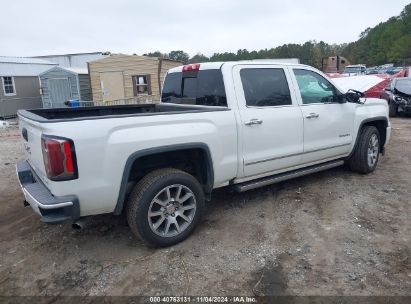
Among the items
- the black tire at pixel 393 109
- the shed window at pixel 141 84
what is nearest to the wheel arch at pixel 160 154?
the black tire at pixel 393 109

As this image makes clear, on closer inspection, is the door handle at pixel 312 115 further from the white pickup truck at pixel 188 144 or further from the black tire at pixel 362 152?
the black tire at pixel 362 152

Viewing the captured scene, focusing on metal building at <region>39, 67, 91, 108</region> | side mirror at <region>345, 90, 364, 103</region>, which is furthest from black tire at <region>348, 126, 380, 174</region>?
metal building at <region>39, 67, 91, 108</region>

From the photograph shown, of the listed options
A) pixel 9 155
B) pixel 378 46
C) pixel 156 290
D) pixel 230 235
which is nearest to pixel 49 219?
pixel 156 290

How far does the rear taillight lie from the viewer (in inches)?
113

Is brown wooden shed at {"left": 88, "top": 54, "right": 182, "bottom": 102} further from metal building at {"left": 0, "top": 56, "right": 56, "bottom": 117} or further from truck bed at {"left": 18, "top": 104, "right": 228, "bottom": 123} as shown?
truck bed at {"left": 18, "top": 104, "right": 228, "bottom": 123}

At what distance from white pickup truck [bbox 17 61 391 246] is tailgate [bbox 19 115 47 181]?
14 mm

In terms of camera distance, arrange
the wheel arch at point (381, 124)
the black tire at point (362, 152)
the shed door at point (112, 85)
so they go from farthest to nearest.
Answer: the shed door at point (112, 85), the wheel arch at point (381, 124), the black tire at point (362, 152)

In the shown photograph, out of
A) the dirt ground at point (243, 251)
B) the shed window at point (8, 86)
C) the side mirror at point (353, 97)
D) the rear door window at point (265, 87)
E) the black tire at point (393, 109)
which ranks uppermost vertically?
the shed window at point (8, 86)

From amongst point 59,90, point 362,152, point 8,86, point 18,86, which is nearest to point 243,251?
point 362,152

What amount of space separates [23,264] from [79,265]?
0.57 m

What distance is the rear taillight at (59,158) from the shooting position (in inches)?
113

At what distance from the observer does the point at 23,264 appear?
11.2 ft

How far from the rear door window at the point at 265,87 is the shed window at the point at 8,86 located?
18533mm

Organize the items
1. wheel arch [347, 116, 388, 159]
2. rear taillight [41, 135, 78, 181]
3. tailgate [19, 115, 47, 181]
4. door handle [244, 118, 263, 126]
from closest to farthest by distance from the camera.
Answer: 1. rear taillight [41, 135, 78, 181]
2. tailgate [19, 115, 47, 181]
3. door handle [244, 118, 263, 126]
4. wheel arch [347, 116, 388, 159]
